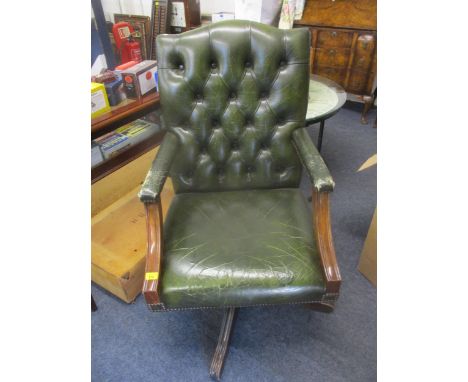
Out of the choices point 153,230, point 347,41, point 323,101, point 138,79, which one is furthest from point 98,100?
point 347,41

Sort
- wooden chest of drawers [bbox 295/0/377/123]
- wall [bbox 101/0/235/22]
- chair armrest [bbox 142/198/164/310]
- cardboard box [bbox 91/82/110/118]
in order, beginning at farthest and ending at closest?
wooden chest of drawers [bbox 295/0/377/123] → wall [bbox 101/0/235/22] → cardboard box [bbox 91/82/110/118] → chair armrest [bbox 142/198/164/310]

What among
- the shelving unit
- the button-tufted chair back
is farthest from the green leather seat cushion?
the shelving unit

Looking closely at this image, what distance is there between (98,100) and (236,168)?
2.16 feet

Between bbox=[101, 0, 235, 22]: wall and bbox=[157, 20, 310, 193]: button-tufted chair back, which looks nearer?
bbox=[157, 20, 310, 193]: button-tufted chair back

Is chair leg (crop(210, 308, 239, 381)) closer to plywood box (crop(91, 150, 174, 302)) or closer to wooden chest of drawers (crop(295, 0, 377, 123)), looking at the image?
plywood box (crop(91, 150, 174, 302))

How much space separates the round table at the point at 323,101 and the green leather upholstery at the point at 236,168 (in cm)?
39

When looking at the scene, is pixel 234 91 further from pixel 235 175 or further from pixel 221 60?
pixel 235 175

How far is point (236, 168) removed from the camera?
1.16m

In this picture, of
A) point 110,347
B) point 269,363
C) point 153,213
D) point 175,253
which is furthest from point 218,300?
point 110,347

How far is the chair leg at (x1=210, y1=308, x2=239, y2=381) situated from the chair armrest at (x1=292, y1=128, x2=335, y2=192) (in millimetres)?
659

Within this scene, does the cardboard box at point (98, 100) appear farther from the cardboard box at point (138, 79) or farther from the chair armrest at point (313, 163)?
the chair armrest at point (313, 163)

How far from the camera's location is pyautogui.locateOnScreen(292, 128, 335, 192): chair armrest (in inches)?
32.7

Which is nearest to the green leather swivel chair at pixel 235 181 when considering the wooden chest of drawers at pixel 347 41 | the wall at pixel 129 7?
the wall at pixel 129 7

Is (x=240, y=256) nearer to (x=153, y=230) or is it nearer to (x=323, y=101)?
(x=153, y=230)
